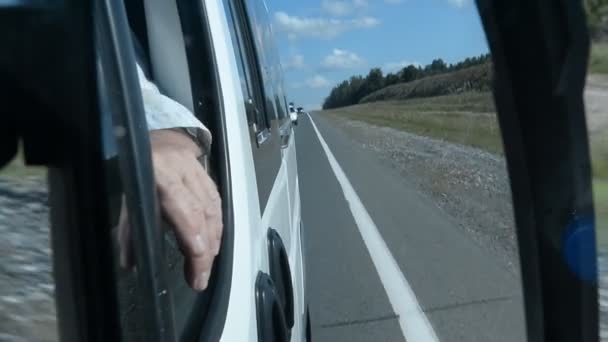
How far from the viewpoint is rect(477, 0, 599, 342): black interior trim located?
2.06m

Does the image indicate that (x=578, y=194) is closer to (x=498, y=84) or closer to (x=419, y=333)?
(x=498, y=84)

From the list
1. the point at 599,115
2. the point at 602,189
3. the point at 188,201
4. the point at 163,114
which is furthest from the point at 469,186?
the point at 188,201

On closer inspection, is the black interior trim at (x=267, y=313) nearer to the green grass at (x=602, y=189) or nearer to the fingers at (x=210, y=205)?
the fingers at (x=210, y=205)

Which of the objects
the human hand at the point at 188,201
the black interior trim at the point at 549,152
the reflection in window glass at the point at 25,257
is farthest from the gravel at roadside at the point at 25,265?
the black interior trim at the point at 549,152

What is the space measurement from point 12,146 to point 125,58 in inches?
13.0

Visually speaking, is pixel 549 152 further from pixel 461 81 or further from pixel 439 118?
pixel 439 118

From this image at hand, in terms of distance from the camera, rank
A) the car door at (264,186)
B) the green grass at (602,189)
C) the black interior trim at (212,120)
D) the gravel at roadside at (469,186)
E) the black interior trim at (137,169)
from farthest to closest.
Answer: the gravel at roadside at (469,186)
the green grass at (602,189)
the car door at (264,186)
the black interior trim at (212,120)
the black interior trim at (137,169)

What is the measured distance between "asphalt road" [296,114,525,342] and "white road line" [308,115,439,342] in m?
0.05

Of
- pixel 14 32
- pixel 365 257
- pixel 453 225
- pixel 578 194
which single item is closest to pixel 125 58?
pixel 14 32

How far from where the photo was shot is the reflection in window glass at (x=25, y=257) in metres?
1.26

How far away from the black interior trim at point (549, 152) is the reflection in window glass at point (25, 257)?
1.24 m

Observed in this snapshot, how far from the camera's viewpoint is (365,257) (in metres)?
8.77

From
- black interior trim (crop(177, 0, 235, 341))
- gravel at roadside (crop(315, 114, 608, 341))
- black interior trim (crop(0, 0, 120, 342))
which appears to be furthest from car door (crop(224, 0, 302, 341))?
gravel at roadside (crop(315, 114, 608, 341))

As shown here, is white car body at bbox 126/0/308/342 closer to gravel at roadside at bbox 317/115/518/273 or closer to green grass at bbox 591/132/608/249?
green grass at bbox 591/132/608/249
